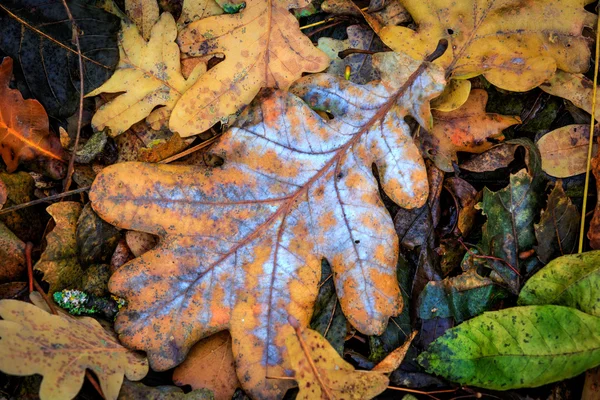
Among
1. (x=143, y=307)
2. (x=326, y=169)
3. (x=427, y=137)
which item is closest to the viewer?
(x=143, y=307)

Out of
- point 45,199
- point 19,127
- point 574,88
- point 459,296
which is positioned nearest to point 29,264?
point 45,199

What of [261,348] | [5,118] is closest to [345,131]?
[261,348]

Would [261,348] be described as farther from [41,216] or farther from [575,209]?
[575,209]

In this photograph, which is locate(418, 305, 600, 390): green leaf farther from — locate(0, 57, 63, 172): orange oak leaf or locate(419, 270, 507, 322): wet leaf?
locate(0, 57, 63, 172): orange oak leaf

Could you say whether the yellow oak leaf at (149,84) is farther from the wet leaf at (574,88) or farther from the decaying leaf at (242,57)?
the wet leaf at (574,88)

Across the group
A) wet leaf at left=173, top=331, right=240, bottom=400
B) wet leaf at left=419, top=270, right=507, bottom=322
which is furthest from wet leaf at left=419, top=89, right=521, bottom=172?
wet leaf at left=173, top=331, right=240, bottom=400

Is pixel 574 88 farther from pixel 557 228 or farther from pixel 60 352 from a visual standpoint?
pixel 60 352

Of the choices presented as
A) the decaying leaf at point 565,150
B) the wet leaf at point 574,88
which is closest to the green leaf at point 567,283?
the decaying leaf at point 565,150
